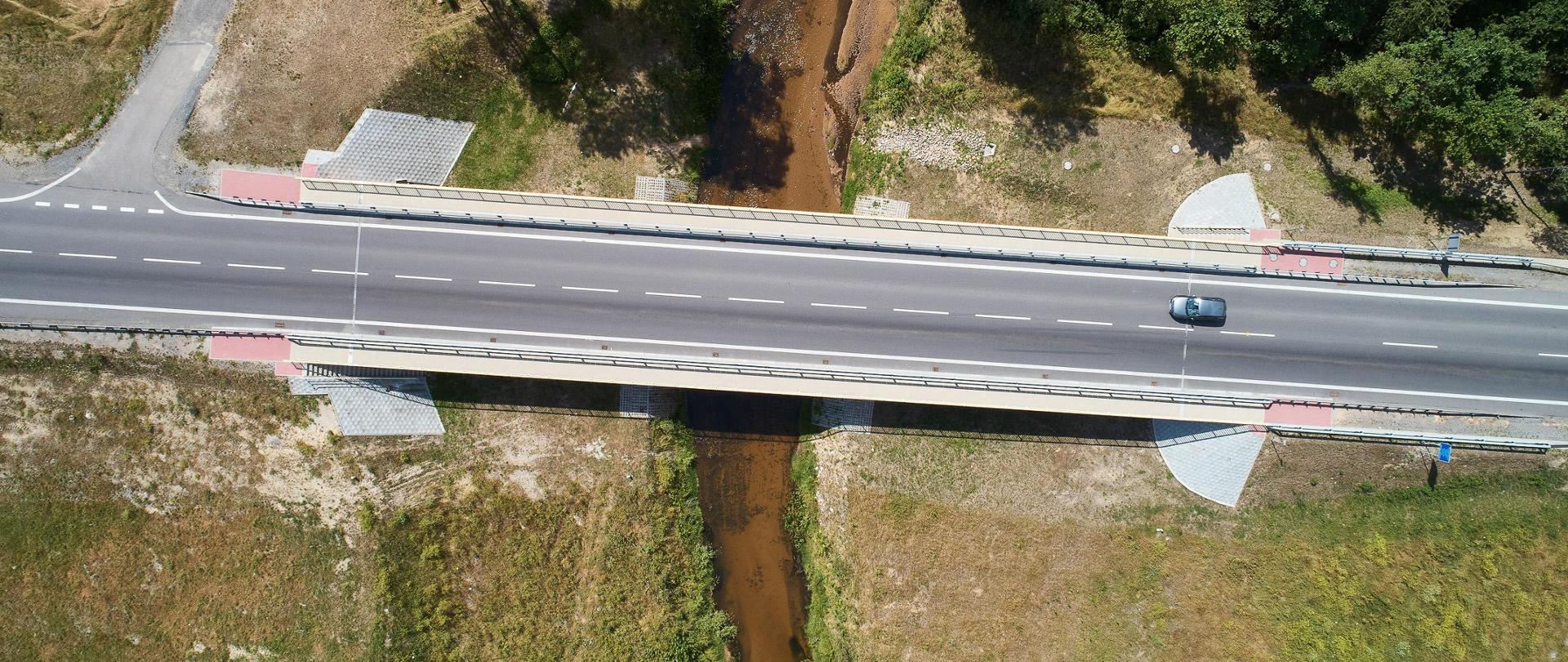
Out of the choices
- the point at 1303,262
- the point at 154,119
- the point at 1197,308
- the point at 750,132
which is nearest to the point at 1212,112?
the point at 1303,262

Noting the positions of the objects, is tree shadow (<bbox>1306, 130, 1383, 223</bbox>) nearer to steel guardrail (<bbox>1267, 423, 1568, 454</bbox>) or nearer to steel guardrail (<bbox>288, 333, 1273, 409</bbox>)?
steel guardrail (<bbox>1267, 423, 1568, 454</bbox>)

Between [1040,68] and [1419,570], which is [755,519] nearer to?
[1040,68]

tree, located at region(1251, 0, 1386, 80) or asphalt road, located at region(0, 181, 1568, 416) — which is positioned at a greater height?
tree, located at region(1251, 0, 1386, 80)

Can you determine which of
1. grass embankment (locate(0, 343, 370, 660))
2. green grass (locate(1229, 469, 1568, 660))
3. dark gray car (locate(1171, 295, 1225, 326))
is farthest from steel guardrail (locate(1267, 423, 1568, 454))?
grass embankment (locate(0, 343, 370, 660))

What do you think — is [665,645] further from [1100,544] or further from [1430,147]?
[1430,147]

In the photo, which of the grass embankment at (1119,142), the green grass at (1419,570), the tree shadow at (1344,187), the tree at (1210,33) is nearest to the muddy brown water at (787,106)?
the grass embankment at (1119,142)

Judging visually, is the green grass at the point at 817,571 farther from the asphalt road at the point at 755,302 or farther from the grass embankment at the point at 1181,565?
the asphalt road at the point at 755,302
